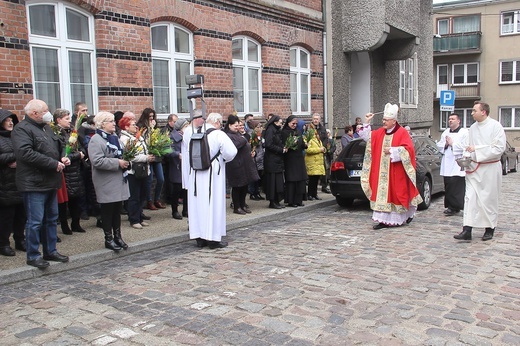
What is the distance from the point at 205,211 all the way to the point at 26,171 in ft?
8.20

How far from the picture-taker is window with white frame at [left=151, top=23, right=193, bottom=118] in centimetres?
1114

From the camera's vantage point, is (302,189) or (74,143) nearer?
(74,143)

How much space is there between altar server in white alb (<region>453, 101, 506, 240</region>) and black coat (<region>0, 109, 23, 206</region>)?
246 inches

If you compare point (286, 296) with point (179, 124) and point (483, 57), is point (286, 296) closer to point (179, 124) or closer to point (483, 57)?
point (179, 124)

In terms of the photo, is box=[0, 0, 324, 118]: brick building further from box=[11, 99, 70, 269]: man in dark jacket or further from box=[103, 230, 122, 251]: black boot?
box=[103, 230, 122, 251]: black boot

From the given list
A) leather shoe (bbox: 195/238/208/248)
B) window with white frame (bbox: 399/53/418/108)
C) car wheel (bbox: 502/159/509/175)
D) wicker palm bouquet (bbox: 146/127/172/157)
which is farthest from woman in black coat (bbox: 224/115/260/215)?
car wheel (bbox: 502/159/509/175)

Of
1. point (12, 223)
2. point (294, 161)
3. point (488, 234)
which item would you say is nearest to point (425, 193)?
point (294, 161)

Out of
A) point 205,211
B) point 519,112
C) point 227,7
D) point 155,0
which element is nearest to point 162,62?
point 155,0

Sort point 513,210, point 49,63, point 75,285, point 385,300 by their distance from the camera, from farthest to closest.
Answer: point 513,210 → point 49,63 → point 75,285 → point 385,300

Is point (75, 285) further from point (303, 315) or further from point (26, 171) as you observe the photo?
point (303, 315)

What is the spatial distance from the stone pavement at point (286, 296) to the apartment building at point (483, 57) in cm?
3236

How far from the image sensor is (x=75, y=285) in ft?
19.2

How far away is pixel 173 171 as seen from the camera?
9.55 meters

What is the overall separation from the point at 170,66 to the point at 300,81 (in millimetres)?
5343
